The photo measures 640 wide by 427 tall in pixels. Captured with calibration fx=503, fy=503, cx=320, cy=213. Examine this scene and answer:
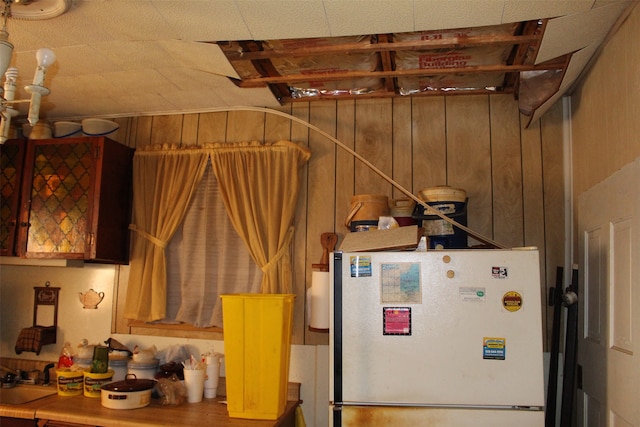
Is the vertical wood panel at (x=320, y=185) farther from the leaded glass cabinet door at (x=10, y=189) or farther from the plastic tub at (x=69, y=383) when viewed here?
the leaded glass cabinet door at (x=10, y=189)

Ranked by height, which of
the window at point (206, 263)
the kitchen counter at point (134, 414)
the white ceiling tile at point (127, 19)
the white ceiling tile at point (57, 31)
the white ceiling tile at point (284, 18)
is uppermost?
the white ceiling tile at point (284, 18)

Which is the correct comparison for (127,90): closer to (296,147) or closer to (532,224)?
(296,147)

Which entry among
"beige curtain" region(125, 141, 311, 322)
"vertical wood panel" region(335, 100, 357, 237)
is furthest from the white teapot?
"vertical wood panel" region(335, 100, 357, 237)

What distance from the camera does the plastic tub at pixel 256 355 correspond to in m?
2.41

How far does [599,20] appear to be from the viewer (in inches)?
77.2

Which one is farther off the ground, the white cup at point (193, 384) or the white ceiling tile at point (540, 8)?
the white ceiling tile at point (540, 8)

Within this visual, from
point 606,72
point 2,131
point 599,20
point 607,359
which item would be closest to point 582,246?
point 607,359

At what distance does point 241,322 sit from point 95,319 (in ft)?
4.10

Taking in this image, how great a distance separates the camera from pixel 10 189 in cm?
308

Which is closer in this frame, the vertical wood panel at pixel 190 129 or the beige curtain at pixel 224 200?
the beige curtain at pixel 224 200

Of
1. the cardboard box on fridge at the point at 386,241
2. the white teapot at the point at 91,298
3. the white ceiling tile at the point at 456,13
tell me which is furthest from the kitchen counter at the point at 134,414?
the white ceiling tile at the point at 456,13

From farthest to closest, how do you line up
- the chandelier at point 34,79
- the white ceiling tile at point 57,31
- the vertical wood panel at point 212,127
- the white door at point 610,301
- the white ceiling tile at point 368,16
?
1. the vertical wood panel at point 212,127
2. the white ceiling tile at point 57,31
3. the white ceiling tile at point 368,16
4. the white door at point 610,301
5. the chandelier at point 34,79

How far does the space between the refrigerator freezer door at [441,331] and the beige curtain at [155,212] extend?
4.63 ft

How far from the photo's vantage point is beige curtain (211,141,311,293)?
2.88 meters
